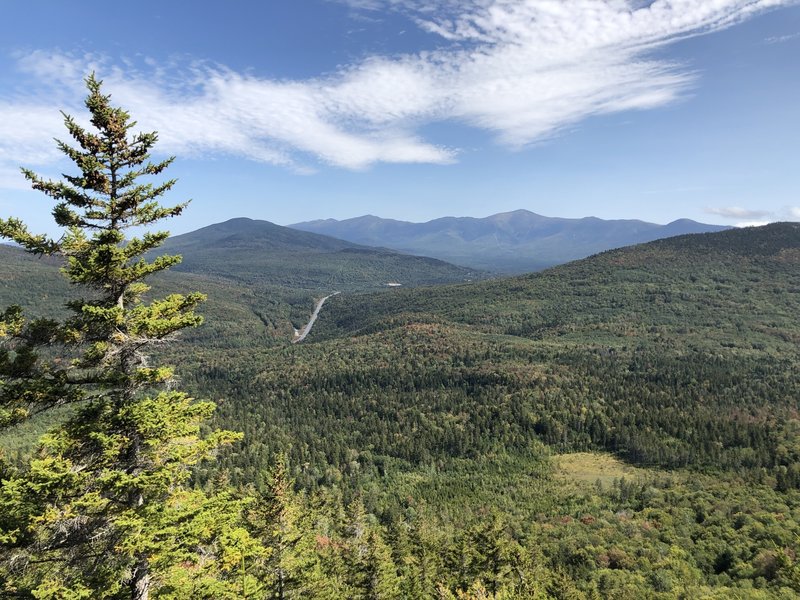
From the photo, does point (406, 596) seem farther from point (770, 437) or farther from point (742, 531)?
point (770, 437)

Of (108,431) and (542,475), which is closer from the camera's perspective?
(108,431)

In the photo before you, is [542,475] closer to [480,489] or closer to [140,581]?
[480,489]

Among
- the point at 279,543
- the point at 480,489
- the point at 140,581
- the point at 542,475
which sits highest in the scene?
the point at 140,581

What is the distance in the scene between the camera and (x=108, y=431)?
15.4 metres

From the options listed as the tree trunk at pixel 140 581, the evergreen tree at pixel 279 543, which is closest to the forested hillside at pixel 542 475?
the evergreen tree at pixel 279 543

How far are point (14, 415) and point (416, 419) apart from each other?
6128 inches

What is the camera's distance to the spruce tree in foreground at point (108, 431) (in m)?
13.8

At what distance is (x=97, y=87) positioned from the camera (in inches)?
650

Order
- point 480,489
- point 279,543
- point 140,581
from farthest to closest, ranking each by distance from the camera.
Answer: point 480,489 → point 279,543 → point 140,581

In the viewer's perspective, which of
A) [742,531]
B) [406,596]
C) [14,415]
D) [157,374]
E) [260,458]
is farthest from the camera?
[260,458]

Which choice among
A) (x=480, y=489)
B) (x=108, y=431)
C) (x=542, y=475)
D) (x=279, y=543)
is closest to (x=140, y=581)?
(x=108, y=431)

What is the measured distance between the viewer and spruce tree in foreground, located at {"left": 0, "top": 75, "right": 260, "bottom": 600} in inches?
544

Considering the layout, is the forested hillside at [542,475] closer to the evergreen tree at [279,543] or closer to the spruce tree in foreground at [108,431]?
the evergreen tree at [279,543]

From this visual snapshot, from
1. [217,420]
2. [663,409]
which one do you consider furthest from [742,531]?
[217,420]
